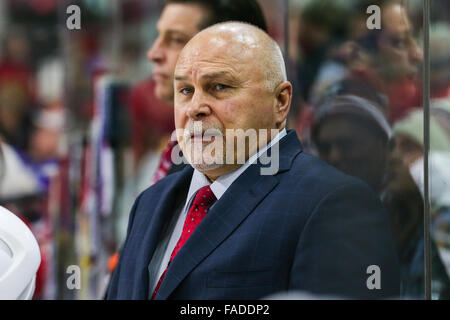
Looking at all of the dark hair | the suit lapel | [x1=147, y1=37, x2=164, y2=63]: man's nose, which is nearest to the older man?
the suit lapel

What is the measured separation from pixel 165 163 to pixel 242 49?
0.65 m

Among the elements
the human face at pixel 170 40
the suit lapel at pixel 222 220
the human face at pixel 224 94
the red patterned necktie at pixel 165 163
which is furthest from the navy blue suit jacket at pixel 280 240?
the human face at pixel 170 40

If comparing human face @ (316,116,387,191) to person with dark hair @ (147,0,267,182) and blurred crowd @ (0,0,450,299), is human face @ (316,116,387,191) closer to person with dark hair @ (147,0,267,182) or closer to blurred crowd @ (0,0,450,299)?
blurred crowd @ (0,0,450,299)

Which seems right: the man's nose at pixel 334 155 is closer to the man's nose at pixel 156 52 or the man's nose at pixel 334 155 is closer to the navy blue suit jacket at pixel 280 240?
the navy blue suit jacket at pixel 280 240

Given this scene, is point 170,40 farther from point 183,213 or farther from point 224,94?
point 183,213

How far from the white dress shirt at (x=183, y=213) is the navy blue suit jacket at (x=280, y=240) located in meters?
0.03

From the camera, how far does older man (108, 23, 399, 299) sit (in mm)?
2146

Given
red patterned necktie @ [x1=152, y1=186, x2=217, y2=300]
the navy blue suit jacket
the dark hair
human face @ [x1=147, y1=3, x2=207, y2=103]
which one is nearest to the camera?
the navy blue suit jacket

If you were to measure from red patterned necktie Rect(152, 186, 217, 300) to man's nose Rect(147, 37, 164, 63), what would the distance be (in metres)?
0.65

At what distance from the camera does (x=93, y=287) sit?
2.71 meters

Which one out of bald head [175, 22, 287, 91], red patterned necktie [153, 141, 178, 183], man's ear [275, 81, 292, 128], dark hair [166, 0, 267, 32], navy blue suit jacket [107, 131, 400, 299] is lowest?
navy blue suit jacket [107, 131, 400, 299]

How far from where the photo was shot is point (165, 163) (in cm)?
264
